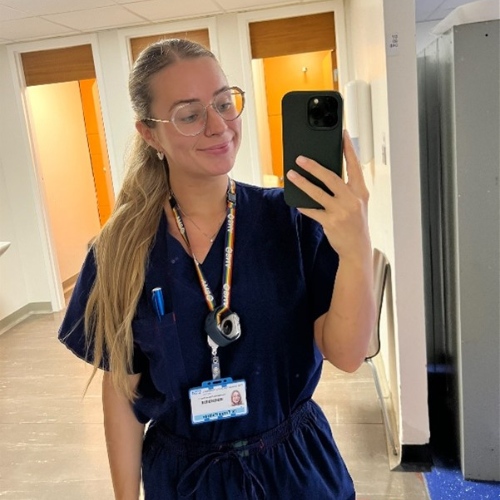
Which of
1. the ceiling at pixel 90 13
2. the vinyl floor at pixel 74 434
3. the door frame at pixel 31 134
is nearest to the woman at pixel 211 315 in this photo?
the vinyl floor at pixel 74 434

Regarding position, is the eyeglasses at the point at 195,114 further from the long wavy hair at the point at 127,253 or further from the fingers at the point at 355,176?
the fingers at the point at 355,176

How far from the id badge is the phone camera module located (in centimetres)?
46

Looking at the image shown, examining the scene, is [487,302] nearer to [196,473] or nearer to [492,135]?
[492,135]

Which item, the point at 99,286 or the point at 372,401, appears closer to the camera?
the point at 99,286

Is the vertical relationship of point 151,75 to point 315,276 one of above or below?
above

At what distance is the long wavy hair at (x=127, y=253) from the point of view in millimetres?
Answer: 943

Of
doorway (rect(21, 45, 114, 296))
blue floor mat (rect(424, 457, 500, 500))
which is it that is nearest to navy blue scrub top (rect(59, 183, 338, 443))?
blue floor mat (rect(424, 457, 500, 500))

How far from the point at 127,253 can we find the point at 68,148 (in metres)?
5.57

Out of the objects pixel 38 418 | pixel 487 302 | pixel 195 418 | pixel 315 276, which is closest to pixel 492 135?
pixel 487 302

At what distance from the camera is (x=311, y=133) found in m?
0.80

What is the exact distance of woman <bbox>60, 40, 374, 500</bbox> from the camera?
0.93 metres

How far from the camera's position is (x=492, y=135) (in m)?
1.91

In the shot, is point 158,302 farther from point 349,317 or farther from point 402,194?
point 402,194

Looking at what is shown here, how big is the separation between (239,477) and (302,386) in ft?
0.63
